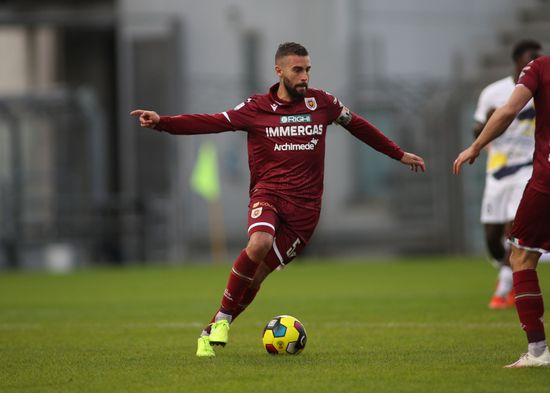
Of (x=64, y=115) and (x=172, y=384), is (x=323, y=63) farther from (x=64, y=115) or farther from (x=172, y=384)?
(x=172, y=384)

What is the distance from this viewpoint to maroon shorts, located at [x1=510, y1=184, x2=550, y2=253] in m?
7.66

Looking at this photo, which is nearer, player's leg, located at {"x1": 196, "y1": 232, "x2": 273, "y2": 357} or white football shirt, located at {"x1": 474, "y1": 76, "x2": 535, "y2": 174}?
player's leg, located at {"x1": 196, "y1": 232, "x2": 273, "y2": 357}

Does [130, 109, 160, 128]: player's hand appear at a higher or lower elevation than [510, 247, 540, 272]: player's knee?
higher

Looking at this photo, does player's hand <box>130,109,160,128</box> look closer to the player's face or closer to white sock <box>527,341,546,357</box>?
the player's face

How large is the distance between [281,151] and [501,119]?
2.07 meters

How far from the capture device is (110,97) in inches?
1505

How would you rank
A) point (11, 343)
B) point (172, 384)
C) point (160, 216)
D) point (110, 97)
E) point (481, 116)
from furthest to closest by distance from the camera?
point (110, 97)
point (160, 216)
point (481, 116)
point (11, 343)
point (172, 384)

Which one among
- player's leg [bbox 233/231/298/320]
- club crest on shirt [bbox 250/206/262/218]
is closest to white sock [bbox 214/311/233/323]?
player's leg [bbox 233/231/298/320]

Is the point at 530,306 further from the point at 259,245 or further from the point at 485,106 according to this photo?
the point at 485,106

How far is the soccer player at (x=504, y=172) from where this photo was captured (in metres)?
12.9

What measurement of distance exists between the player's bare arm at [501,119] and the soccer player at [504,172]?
16.4 ft

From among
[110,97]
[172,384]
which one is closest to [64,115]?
[110,97]

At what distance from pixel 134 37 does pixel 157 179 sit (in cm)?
382

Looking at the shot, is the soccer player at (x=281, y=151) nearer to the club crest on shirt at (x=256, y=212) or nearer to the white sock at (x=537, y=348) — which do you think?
the club crest on shirt at (x=256, y=212)
